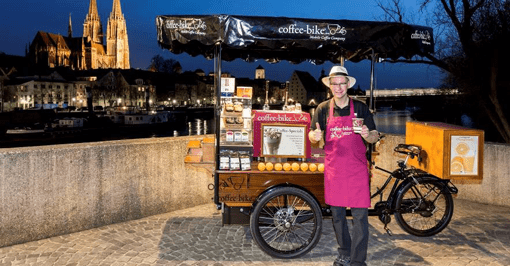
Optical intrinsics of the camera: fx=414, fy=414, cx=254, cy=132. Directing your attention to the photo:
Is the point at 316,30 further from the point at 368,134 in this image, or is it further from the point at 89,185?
the point at 89,185

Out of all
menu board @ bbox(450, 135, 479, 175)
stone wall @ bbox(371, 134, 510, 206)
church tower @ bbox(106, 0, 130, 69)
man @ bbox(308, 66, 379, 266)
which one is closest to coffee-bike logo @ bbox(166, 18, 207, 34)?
man @ bbox(308, 66, 379, 266)

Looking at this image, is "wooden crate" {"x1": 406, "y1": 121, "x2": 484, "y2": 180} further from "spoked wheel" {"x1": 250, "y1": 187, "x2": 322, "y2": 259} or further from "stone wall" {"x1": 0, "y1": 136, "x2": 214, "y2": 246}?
"stone wall" {"x1": 0, "y1": 136, "x2": 214, "y2": 246}

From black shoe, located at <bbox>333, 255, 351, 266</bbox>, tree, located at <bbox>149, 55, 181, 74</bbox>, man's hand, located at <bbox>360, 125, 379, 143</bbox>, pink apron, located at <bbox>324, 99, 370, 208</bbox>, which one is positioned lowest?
black shoe, located at <bbox>333, 255, 351, 266</bbox>

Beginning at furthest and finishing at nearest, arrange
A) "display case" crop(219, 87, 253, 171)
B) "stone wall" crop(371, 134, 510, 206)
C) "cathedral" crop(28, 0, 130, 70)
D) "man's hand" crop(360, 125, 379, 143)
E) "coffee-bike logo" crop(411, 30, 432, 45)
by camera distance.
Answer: "cathedral" crop(28, 0, 130, 70), "stone wall" crop(371, 134, 510, 206), "coffee-bike logo" crop(411, 30, 432, 45), "display case" crop(219, 87, 253, 171), "man's hand" crop(360, 125, 379, 143)

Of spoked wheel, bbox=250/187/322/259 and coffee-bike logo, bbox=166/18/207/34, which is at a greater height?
coffee-bike logo, bbox=166/18/207/34

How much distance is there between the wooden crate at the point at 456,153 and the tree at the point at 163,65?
128m

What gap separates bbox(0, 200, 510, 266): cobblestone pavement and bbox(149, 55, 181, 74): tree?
127022 mm

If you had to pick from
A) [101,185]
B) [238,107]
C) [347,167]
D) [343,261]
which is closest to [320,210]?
[343,261]

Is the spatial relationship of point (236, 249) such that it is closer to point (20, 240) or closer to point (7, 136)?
point (20, 240)

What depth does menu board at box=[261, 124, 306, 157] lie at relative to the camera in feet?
17.2

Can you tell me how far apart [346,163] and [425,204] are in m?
2.02

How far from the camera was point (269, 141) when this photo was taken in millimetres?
5273

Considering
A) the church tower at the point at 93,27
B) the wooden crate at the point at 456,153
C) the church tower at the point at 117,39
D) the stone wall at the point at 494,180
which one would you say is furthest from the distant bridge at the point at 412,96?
the church tower at the point at 93,27

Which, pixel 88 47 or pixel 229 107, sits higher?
pixel 88 47
